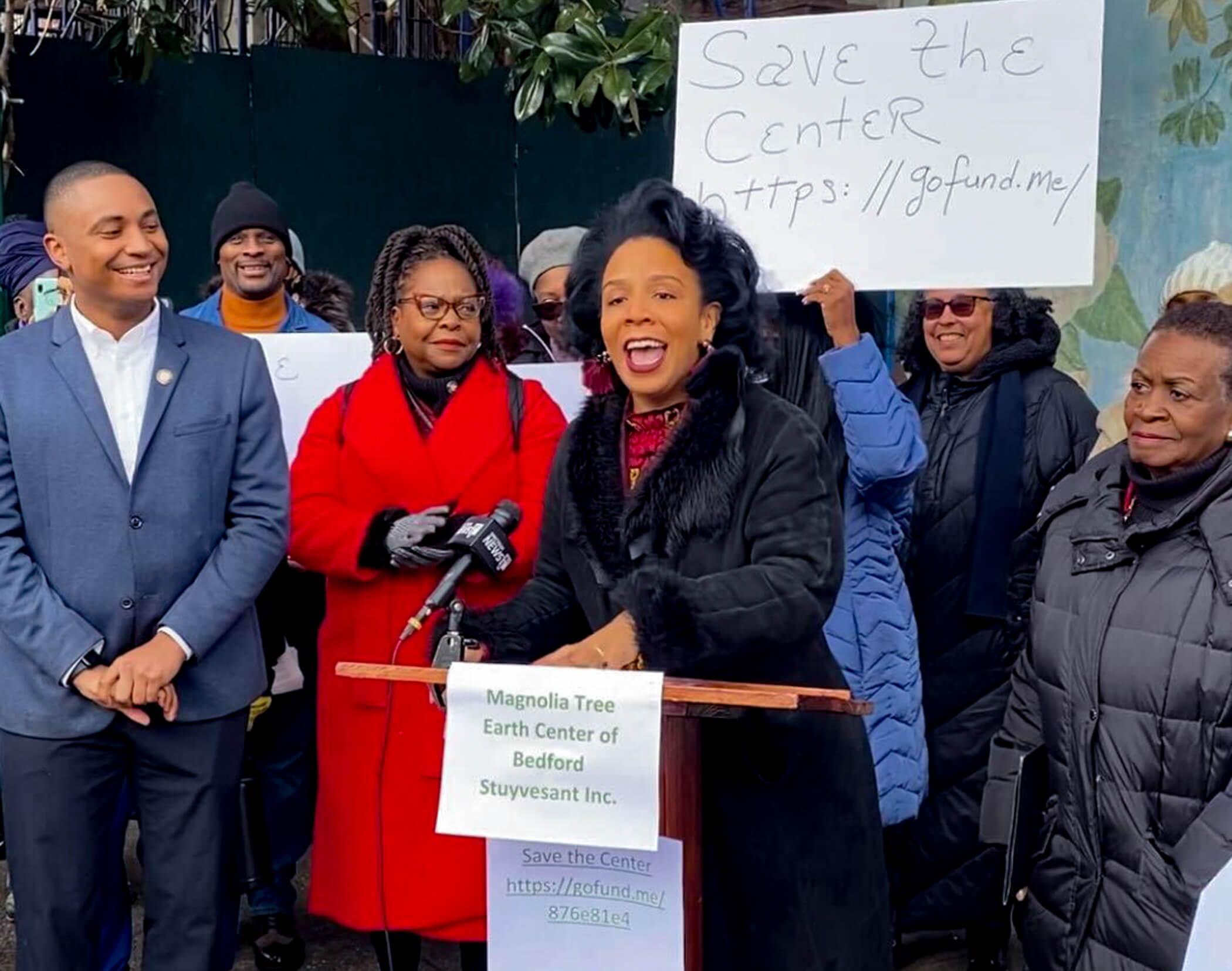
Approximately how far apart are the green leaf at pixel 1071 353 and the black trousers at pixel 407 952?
3461mm

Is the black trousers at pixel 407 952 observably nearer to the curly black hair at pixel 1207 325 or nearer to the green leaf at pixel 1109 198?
the curly black hair at pixel 1207 325

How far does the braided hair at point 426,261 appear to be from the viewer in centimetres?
370

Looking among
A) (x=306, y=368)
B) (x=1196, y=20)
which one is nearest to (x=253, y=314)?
(x=306, y=368)

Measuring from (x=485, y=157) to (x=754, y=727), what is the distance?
499cm

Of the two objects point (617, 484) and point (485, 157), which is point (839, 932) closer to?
point (617, 484)

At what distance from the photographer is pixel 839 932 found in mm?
2635

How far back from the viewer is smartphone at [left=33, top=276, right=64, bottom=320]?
4461 mm

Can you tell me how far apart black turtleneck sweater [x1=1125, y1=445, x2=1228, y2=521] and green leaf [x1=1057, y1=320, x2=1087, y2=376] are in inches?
130

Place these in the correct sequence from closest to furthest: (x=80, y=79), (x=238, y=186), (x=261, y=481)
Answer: (x=261, y=481)
(x=238, y=186)
(x=80, y=79)

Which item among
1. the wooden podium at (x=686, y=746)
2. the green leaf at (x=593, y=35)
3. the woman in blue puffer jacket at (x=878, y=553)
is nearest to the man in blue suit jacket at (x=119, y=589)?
the wooden podium at (x=686, y=746)

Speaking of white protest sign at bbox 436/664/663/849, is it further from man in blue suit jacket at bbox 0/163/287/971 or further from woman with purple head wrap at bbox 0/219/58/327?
woman with purple head wrap at bbox 0/219/58/327

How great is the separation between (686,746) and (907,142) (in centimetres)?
155

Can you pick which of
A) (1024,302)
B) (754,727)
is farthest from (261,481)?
(1024,302)

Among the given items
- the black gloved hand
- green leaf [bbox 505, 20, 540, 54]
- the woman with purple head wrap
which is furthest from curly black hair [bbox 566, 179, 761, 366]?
the woman with purple head wrap
